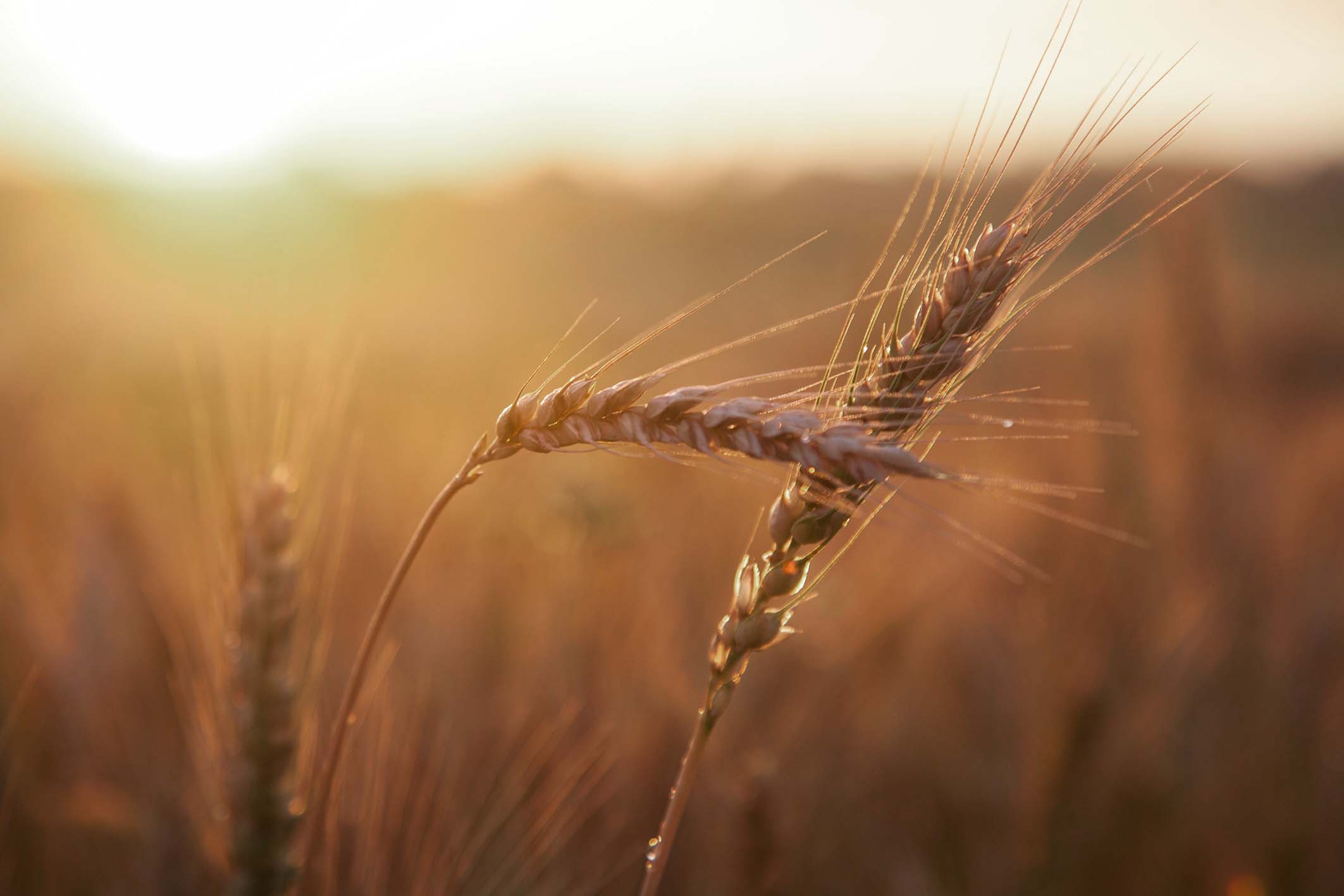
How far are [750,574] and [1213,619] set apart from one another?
314cm

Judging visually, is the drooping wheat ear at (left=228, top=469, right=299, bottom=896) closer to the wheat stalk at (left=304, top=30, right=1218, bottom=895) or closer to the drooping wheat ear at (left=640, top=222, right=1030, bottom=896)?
the wheat stalk at (left=304, top=30, right=1218, bottom=895)

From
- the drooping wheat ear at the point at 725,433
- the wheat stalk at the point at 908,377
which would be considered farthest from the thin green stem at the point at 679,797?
the drooping wheat ear at the point at 725,433

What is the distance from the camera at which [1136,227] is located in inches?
40.8

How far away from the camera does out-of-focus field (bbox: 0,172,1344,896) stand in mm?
1772

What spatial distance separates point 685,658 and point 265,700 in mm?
1598

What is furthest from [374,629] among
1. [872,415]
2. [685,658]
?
[685,658]

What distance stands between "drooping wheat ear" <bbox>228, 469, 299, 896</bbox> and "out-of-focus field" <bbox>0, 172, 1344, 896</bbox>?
7 centimetres

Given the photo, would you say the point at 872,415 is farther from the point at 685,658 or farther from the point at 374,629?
the point at 685,658

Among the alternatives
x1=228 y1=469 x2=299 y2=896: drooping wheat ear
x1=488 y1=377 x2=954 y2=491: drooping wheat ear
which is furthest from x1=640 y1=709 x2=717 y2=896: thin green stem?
x1=228 y1=469 x2=299 y2=896: drooping wheat ear

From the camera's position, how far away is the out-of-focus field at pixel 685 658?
5.82ft

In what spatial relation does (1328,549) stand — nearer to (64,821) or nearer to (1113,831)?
(1113,831)

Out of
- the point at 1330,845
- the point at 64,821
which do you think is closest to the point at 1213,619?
the point at 1330,845

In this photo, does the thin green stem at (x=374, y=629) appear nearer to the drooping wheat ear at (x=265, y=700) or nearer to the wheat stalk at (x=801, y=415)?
the wheat stalk at (x=801, y=415)

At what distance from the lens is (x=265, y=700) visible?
144 centimetres
